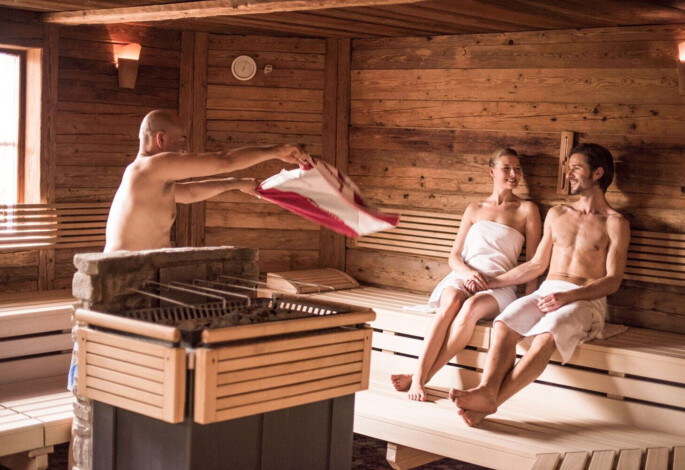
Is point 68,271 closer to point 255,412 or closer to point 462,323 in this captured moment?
point 462,323

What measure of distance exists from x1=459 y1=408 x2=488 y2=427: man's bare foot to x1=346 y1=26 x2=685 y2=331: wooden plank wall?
1.65 m

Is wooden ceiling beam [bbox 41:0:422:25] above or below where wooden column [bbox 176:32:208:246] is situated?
above

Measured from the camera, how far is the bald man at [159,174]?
12.8 feet

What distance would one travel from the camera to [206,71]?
23.2 ft

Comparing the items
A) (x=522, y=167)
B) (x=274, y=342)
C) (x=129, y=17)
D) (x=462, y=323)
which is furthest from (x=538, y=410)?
(x=129, y=17)

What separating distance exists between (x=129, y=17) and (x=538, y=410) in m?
3.57

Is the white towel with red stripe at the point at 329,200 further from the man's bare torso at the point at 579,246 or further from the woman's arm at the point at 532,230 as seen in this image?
the woman's arm at the point at 532,230

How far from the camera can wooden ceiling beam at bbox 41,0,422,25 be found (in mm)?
4680

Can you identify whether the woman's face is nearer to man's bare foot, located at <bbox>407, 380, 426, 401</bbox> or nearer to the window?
man's bare foot, located at <bbox>407, 380, 426, 401</bbox>

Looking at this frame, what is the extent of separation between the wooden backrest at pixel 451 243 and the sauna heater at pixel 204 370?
264cm

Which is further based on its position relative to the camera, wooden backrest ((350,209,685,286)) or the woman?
wooden backrest ((350,209,685,286))

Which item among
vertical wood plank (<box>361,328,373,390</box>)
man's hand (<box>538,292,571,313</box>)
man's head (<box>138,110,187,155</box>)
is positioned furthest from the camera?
man's hand (<box>538,292,571,313</box>)

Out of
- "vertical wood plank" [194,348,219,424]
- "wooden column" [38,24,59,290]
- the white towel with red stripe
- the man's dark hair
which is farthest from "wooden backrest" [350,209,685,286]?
"vertical wood plank" [194,348,219,424]

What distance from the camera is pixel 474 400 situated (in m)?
4.62
